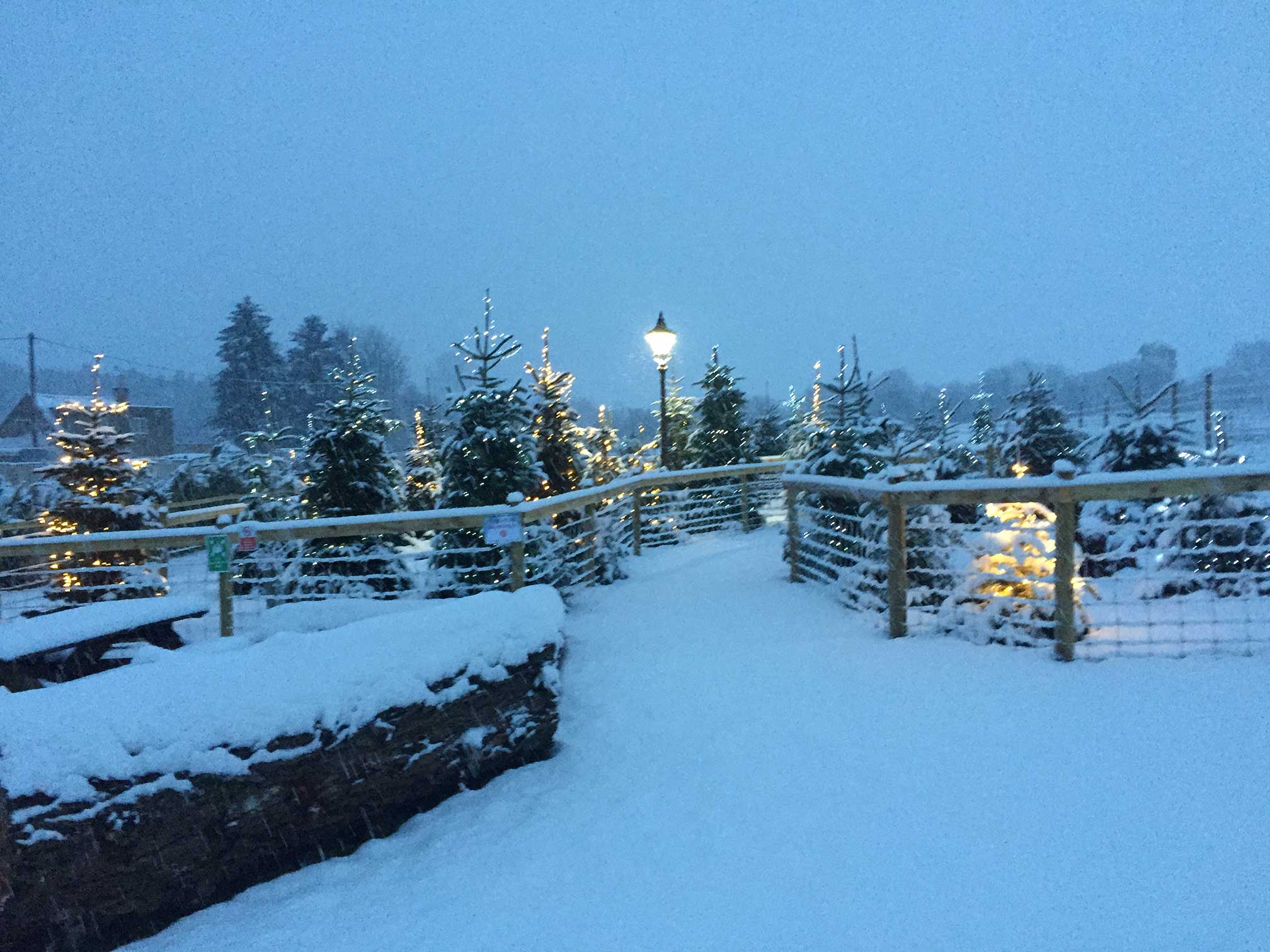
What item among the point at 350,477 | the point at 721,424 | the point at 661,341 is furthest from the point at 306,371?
the point at 350,477

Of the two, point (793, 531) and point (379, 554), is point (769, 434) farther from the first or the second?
point (379, 554)

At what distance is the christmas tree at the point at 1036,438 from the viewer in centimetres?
1382

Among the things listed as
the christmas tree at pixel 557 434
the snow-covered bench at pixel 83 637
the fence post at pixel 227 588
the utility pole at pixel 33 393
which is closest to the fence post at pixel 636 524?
the christmas tree at pixel 557 434

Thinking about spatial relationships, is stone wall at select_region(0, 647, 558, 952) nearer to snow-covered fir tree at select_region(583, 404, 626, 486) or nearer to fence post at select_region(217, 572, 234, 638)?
fence post at select_region(217, 572, 234, 638)

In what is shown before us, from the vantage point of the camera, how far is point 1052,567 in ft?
16.5

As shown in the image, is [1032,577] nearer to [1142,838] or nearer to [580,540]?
[1142,838]

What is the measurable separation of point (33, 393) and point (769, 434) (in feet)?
115

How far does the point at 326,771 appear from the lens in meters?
3.13

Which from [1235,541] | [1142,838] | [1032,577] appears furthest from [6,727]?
[1235,541]

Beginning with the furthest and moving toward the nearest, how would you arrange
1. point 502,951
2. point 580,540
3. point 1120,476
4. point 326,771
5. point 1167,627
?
point 580,540, point 1167,627, point 1120,476, point 326,771, point 502,951

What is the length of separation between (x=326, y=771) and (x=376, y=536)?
4131 mm

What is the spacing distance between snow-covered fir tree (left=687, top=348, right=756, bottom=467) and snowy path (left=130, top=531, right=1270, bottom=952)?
33.8 ft

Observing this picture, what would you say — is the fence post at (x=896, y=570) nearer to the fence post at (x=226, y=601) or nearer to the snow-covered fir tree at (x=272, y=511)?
the snow-covered fir tree at (x=272, y=511)

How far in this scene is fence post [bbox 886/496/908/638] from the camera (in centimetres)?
533
